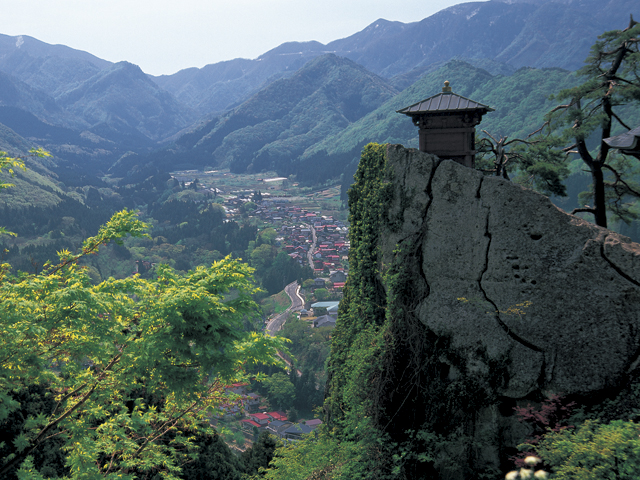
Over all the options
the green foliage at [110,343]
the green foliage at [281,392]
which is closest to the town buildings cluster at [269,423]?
the green foliage at [281,392]

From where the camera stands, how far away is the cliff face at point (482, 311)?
8555 mm

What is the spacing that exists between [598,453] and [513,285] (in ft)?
11.7

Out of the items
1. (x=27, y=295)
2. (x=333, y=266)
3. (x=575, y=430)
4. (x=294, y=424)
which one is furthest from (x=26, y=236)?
(x=575, y=430)

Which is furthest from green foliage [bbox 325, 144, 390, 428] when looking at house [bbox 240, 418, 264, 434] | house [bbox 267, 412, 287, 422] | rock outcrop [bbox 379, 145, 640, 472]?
house [bbox 267, 412, 287, 422]

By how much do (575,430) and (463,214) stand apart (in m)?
4.66

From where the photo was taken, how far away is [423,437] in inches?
374

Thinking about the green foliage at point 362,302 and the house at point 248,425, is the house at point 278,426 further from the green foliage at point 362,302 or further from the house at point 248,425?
the green foliage at point 362,302

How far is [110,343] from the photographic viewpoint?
8.60m

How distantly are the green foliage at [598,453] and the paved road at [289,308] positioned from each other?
59.8 metres

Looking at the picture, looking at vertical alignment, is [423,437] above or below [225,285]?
below

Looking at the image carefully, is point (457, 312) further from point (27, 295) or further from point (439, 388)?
point (27, 295)

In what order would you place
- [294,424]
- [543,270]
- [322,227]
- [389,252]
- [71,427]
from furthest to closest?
[322,227]
[294,424]
[389,252]
[543,270]
[71,427]

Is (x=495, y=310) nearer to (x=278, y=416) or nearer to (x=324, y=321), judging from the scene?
(x=278, y=416)

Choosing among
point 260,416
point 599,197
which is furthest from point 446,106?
point 260,416
